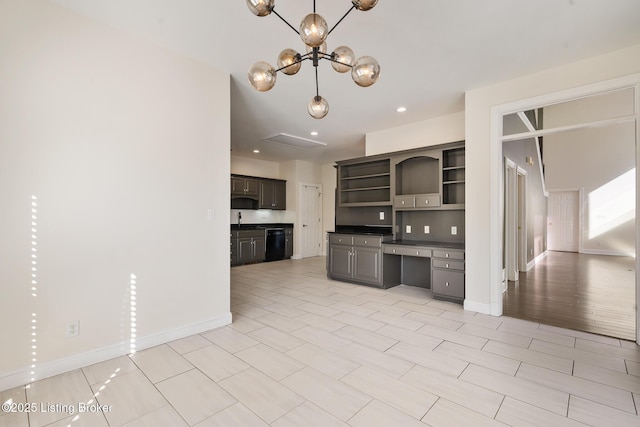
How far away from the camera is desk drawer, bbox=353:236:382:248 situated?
480 cm

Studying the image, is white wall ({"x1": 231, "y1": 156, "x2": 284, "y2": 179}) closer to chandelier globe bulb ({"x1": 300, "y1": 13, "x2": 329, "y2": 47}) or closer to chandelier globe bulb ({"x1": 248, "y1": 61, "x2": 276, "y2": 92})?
chandelier globe bulb ({"x1": 248, "y1": 61, "x2": 276, "y2": 92})

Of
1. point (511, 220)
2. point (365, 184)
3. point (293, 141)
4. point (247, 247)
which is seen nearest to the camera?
point (511, 220)

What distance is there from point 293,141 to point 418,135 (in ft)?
8.11

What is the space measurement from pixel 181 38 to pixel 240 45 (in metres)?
0.51

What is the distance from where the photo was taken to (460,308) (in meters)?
3.83

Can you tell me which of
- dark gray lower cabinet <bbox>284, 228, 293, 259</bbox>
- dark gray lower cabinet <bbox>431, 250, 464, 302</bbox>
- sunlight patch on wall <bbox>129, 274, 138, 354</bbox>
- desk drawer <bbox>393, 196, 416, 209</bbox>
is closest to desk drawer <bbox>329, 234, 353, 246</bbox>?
desk drawer <bbox>393, 196, 416, 209</bbox>

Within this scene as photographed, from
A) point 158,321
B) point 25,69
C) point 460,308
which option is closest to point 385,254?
point 460,308

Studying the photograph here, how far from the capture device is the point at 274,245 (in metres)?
7.89

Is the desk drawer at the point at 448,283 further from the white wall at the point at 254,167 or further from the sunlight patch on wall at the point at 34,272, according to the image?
Answer: the white wall at the point at 254,167

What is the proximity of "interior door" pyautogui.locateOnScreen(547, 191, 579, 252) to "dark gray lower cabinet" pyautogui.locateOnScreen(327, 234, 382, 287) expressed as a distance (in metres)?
8.22

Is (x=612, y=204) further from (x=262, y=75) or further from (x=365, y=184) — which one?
(x=262, y=75)

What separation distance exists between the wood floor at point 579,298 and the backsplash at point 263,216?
5558mm

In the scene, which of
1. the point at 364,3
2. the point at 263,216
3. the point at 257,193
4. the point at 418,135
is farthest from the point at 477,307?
the point at 263,216

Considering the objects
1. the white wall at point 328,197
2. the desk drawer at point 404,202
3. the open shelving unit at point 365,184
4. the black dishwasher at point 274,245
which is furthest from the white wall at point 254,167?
the desk drawer at point 404,202
